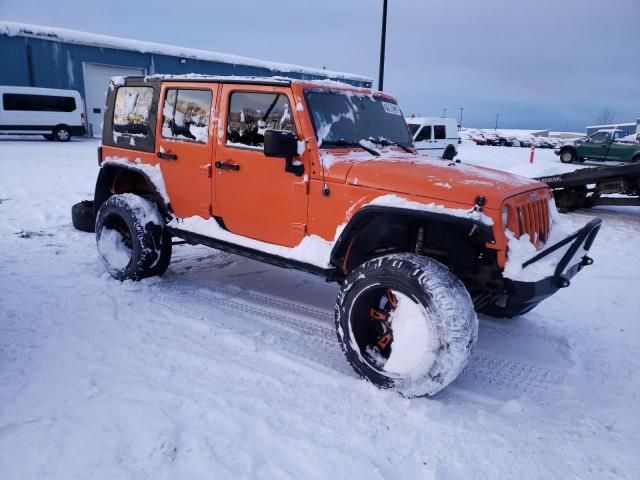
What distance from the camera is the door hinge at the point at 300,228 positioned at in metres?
3.58

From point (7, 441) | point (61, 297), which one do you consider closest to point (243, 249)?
point (61, 297)

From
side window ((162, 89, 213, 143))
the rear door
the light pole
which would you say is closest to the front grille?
side window ((162, 89, 213, 143))

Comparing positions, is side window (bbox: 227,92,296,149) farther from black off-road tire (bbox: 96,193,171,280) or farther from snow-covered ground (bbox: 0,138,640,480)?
snow-covered ground (bbox: 0,138,640,480)

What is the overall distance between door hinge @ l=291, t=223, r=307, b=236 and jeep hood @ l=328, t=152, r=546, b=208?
459mm

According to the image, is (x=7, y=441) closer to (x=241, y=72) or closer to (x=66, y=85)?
(x=66, y=85)

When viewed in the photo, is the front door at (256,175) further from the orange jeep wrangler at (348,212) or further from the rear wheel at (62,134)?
the rear wheel at (62,134)

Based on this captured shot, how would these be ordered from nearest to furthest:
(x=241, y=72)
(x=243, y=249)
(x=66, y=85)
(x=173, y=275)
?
(x=243, y=249) → (x=173, y=275) → (x=66, y=85) → (x=241, y=72)

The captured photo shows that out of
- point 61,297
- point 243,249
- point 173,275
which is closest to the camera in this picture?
point 243,249

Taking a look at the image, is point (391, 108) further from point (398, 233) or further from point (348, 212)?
point (348, 212)

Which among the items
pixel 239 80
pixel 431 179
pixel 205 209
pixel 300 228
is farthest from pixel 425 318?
pixel 239 80

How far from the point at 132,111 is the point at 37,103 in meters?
18.7

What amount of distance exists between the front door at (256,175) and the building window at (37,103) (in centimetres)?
1975

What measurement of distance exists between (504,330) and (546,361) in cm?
56

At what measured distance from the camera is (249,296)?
4578 mm
